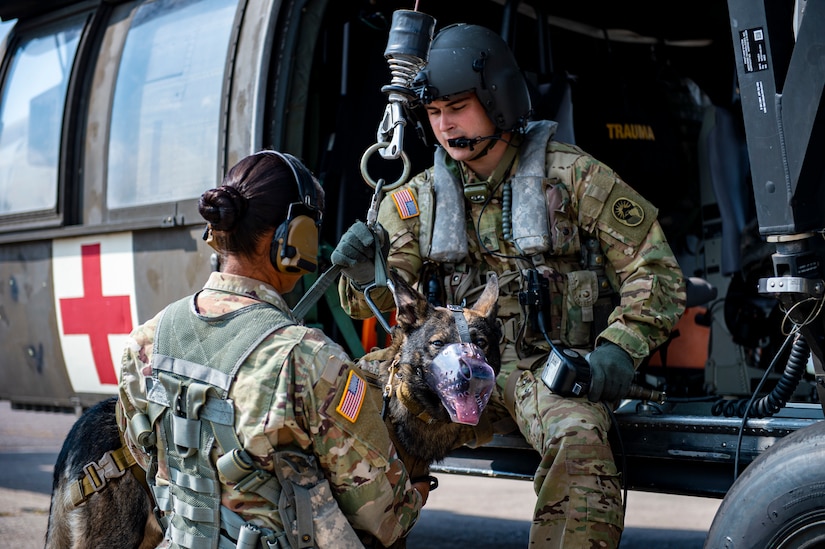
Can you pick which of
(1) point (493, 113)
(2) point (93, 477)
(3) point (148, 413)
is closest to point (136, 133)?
(1) point (493, 113)

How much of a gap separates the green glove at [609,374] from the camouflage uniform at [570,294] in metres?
0.04

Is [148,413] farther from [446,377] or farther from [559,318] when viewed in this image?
[559,318]

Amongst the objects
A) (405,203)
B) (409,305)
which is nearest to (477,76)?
(405,203)

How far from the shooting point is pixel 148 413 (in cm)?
211

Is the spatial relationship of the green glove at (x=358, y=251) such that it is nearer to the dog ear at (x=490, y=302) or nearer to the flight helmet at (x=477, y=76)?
the dog ear at (x=490, y=302)

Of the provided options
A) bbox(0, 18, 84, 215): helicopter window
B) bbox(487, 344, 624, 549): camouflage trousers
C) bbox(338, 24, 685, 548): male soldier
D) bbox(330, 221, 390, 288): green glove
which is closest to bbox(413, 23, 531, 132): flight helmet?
bbox(338, 24, 685, 548): male soldier

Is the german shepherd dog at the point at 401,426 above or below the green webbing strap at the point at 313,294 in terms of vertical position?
below

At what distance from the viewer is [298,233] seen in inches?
80.8

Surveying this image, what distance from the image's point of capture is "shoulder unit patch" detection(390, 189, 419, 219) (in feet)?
11.0

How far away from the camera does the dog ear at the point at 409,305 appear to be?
269 cm

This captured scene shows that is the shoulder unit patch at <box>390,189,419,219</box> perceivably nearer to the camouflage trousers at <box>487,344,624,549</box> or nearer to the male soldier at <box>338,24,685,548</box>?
the male soldier at <box>338,24,685,548</box>

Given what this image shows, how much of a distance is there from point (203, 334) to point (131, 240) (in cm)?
240

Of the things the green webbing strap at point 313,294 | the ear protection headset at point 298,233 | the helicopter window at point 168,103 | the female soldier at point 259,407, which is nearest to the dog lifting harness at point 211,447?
the female soldier at point 259,407

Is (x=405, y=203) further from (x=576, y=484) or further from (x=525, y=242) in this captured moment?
(x=576, y=484)
